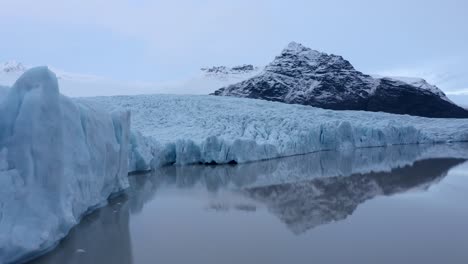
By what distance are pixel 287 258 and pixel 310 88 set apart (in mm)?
45407

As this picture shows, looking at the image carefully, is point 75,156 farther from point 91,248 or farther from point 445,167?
point 445,167

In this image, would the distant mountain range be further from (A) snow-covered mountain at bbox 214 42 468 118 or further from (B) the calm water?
(B) the calm water

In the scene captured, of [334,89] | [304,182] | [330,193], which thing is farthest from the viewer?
[334,89]

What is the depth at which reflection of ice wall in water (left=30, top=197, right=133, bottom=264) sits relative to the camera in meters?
3.76

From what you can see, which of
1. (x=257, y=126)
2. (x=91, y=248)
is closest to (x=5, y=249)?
(x=91, y=248)

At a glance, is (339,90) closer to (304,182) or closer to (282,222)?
(304,182)

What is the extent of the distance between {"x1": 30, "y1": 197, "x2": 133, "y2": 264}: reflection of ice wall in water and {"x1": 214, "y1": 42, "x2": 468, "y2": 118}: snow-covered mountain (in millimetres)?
39308

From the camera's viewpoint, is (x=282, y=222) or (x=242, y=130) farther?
(x=242, y=130)

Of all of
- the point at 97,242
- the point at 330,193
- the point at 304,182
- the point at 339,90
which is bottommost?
the point at 97,242

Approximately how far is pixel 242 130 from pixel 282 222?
33.9 ft

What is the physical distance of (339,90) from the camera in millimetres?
47281

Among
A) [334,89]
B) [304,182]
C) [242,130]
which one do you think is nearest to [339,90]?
[334,89]

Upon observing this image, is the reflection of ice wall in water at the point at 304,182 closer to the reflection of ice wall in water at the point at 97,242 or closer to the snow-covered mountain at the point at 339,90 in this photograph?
the reflection of ice wall in water at the point at 97,242

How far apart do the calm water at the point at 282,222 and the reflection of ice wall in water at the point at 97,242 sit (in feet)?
0.04
